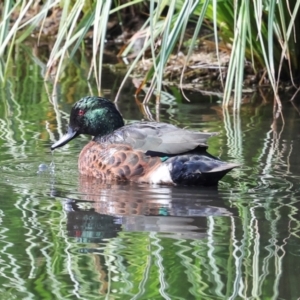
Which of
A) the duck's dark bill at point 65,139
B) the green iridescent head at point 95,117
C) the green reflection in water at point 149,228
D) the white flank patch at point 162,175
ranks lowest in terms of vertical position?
the green reflection in water at point 149,228

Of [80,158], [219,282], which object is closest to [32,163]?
[80,158]

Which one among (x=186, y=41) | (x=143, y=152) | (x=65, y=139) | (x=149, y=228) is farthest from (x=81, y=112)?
(x=186, y=41)

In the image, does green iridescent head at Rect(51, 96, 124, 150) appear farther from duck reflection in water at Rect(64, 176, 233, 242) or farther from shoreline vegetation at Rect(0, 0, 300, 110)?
duck reflection in water at Rect(64, 176, 233, 242)

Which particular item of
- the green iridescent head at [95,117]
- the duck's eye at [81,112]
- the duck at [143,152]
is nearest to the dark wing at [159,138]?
the duck at [143,152]

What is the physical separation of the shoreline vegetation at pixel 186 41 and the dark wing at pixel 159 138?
0.27 metres

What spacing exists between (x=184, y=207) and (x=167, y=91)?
445cm

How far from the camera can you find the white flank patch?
19.1ft

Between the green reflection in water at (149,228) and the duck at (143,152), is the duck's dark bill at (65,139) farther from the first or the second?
the green reflection in water at (149,228)

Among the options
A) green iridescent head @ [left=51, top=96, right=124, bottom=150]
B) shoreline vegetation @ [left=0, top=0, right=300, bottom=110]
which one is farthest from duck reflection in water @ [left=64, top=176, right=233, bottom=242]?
shoreline vegetation @ [left=0, top=0, right=300, bottom=110]

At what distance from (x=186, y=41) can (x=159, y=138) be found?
5730 mm

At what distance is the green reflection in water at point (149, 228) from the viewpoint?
13.0 feet

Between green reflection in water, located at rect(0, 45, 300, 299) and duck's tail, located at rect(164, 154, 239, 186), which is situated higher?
duck's tail, located at rect(164, 154, 239, 186)

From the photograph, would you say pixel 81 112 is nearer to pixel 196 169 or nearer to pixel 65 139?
pixel 65 139

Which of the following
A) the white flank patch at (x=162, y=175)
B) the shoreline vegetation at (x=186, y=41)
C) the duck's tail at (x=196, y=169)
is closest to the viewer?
the duck's tail at (x=196, y=169)
